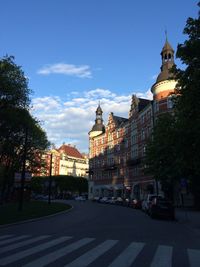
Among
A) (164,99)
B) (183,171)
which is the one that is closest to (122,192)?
(164,99)

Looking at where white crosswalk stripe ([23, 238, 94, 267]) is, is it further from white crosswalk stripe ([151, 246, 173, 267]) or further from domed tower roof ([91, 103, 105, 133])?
domed tower roof ([91, 103, 105, 133])

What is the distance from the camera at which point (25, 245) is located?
42.5ft

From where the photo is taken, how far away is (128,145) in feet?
287

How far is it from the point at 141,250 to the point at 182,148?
43.2 ft

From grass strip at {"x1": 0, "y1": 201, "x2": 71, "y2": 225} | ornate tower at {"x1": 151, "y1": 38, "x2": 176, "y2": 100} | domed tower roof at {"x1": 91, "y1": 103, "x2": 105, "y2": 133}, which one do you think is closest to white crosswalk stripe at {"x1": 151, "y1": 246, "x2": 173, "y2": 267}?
grass strip at {"x1": 0, "y1": 201, "x2": 71, "y2": 225}

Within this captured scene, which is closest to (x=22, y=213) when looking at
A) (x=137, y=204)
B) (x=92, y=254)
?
(x=92, y=254)

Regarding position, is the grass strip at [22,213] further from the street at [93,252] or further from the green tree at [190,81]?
the green tree at [190,81]

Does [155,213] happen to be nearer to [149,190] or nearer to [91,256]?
[91,256]

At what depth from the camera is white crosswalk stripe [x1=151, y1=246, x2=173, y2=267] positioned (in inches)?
385

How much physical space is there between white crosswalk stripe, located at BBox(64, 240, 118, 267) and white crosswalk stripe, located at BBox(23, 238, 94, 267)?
23.6 inches

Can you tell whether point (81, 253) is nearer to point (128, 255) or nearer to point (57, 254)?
point (57, 254)

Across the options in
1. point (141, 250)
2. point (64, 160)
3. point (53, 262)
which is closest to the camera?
point (53, 262)

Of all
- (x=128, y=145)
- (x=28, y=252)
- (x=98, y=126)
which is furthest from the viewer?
(x=98, y=126)

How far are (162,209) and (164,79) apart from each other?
36.9 meters
